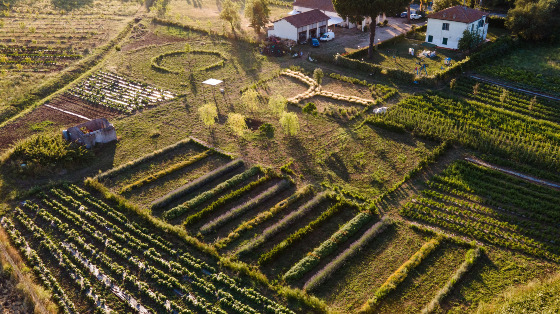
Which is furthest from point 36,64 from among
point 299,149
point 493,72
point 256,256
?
point 493,72

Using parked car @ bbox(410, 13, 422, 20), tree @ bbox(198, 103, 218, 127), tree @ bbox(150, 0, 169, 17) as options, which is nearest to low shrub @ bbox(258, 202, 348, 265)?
tree @ bbox(198, 103, 218, 127)

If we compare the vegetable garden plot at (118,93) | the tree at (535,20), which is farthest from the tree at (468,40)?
the vegetable garden plot at (118,93)

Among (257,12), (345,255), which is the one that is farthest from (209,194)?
(257,12)

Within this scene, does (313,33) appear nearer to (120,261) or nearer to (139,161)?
(139,161)

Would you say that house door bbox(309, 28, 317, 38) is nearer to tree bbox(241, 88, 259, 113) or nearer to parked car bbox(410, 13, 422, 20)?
parked car bbox(410, 13, 422, 20)

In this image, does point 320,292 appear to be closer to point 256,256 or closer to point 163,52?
point 256,256

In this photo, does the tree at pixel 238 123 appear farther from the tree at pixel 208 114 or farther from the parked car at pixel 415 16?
the parked car at pixel 415 16
